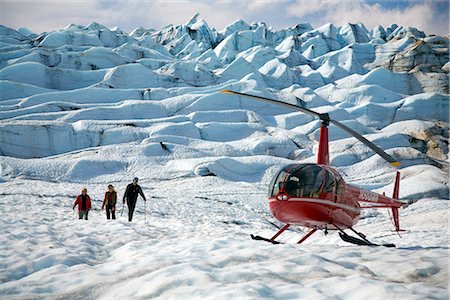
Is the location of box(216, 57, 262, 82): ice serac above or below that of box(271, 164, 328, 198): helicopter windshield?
above

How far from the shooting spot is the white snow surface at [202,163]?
190 inches

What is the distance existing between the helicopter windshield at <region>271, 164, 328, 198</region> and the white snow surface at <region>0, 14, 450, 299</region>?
107 centimetres

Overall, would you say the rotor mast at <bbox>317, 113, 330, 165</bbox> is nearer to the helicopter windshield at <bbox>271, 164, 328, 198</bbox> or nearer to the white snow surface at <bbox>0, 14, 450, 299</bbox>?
the helicopter windshield at <bbox>271, 164, 328, 198</bbox>

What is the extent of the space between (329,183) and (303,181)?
0.72m

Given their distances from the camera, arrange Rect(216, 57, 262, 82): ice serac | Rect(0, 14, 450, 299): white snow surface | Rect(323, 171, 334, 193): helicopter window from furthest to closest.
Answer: Rect(216, 57, 262, 82): ice serac
Rect(323, 171, 334, 193): helicopter window
Rect(0, 14, 450, 299): white snow surface

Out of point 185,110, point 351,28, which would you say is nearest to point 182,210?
point 185,110

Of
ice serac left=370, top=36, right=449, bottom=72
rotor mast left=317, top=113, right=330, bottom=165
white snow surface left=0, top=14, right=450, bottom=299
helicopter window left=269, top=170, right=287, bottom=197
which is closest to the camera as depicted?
white snow surface left=0, top=14, right=450, bottom=299

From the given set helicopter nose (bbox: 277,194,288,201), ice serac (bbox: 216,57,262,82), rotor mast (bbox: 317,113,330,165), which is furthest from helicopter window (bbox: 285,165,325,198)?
ice serac (bbox: 216,57,262,82)

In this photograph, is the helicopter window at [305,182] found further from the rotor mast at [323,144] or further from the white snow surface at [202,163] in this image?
the rotor mast at [323,144]

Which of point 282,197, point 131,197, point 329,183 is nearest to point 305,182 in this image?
point 282,197

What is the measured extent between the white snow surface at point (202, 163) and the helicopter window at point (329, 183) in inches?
46.8

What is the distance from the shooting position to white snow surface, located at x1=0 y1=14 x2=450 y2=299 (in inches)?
190

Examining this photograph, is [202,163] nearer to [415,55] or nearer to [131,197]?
[131,197]

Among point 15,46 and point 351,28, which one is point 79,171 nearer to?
point 15,46
